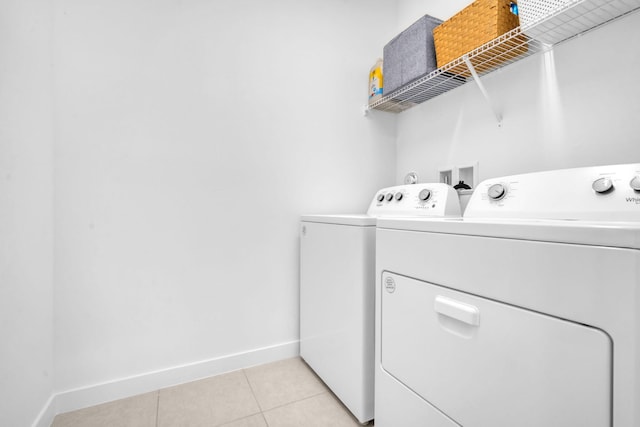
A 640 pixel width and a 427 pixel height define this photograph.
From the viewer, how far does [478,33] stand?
1194mm

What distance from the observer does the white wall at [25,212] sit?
0.88 m

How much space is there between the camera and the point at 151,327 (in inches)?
53.0

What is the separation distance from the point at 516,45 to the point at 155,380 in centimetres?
222

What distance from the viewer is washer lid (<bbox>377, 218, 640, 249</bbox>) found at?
1.55 ft

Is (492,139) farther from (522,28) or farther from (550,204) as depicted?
(550,204)

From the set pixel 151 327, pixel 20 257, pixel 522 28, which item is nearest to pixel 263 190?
pixel 151 327

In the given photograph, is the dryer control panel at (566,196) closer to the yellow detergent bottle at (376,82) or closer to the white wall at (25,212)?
the yellow detergent bottle at (376,82)

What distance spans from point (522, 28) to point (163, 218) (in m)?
1.72

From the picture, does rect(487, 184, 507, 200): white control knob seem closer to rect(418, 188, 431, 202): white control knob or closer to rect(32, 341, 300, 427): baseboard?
rect(418, 188, 431, 202): white control knob

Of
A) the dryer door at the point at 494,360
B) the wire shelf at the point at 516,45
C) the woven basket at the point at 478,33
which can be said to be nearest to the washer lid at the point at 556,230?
the dryer door at the point at 494,360

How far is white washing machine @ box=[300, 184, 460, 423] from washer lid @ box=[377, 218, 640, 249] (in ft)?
1.27

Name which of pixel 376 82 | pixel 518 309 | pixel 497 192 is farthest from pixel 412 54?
pixel 518 309

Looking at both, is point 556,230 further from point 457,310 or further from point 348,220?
point 348,220

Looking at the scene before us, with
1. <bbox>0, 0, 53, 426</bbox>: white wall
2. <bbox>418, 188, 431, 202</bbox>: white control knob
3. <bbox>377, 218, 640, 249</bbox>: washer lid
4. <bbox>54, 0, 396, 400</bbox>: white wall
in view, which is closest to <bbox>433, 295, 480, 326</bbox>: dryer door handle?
<bbox>377, 218, 640, 249</bbox>: washer lid
